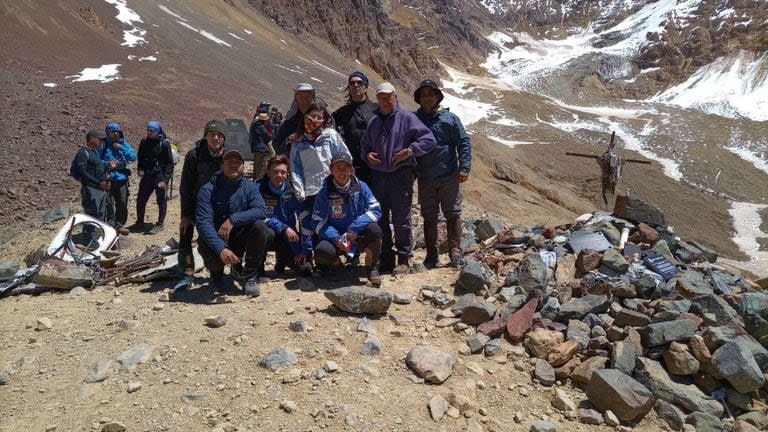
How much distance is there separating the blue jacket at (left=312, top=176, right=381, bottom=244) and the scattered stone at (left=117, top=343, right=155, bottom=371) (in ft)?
6.14

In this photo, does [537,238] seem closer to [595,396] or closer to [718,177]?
[595,396]

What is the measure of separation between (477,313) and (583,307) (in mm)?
896

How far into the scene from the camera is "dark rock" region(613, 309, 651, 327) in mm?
4258

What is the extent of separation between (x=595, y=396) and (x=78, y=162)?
22.9ft

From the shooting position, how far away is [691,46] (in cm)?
8906

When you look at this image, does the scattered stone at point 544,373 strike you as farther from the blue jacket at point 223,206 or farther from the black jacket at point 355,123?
the blue jacket at point 223,206

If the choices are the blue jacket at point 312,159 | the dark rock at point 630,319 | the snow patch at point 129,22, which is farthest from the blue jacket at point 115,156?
the snow patch at point 129,22

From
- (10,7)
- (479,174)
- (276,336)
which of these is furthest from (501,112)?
(276,336)

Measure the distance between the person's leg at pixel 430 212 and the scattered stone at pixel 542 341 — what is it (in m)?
1.78

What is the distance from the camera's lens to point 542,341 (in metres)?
4.08

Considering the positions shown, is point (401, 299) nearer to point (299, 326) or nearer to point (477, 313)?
point (477, 313)

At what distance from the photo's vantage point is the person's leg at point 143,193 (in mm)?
8000

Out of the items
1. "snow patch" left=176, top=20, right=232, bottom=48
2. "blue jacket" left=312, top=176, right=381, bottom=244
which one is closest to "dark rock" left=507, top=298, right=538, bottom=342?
"blue jacket" left=312, top=176, right=381, bottom=244

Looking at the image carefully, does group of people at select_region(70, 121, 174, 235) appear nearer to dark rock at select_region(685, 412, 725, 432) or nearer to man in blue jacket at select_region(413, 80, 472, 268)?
man in blue jacket at select_region(413, 80, 472, 268)
